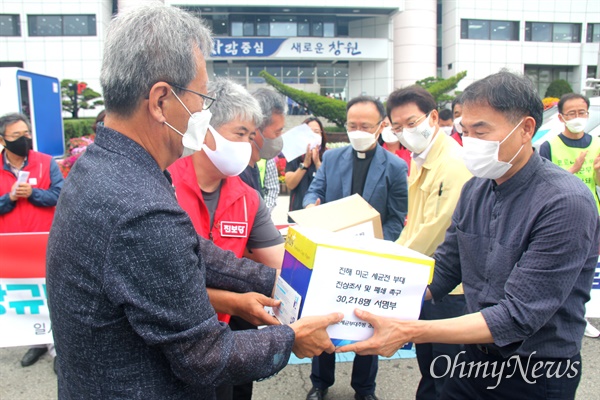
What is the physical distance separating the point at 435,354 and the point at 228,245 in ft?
4.58

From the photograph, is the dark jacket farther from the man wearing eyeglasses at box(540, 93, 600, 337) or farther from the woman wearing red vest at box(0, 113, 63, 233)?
the woman wearing red vest at box(0, 113, 63, 233)

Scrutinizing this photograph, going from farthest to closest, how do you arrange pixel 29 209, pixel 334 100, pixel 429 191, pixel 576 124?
pixel 334 100 → pixel 576 124 → pixel 29 209 → pixel 429 191

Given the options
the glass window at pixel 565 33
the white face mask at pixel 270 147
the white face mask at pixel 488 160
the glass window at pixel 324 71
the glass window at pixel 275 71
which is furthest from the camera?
the glass window at pixel 324 71

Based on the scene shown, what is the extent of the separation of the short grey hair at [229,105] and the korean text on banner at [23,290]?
2.05 m

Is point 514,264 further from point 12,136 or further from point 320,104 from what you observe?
point 320,104

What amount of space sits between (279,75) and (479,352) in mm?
35531

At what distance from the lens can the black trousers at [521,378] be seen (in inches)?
68.5

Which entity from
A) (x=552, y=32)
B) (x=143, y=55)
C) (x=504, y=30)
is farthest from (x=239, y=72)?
(x=143, y=55)

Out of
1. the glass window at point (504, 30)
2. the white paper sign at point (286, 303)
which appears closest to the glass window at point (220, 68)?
the glass window at point (504, 30)

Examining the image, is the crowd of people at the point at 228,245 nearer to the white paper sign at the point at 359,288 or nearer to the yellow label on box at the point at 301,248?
the white paper sign at the point at 359,288

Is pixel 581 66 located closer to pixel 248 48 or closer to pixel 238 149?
pixel 248 48

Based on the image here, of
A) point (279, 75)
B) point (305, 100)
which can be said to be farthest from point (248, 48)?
point (305, 100)

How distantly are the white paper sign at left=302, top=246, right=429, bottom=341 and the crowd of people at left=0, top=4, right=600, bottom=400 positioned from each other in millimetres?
A: 43

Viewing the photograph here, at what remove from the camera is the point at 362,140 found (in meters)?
3.67
